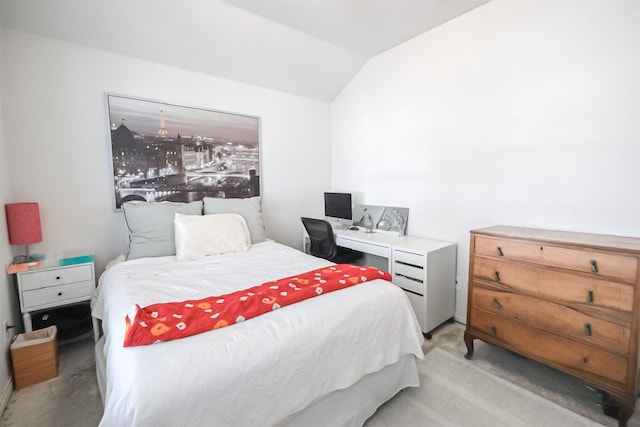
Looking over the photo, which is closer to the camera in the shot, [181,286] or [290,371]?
[290,371]

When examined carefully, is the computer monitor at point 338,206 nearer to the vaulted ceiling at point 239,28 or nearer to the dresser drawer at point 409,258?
the dresser drawer at point 409,258

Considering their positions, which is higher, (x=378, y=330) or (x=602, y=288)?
(x=602, y=288)

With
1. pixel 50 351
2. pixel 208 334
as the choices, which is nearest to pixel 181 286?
pixel 208 334

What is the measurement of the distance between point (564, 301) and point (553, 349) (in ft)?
1.00

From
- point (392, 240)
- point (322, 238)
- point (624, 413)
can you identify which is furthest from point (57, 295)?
point (624, 413)

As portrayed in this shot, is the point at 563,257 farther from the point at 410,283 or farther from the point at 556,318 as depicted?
the point at 410,283

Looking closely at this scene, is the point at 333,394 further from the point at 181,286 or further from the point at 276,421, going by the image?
the point at 181,286

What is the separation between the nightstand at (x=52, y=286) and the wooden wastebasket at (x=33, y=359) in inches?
7.5

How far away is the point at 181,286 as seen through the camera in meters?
1.59

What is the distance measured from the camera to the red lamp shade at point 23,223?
184cm

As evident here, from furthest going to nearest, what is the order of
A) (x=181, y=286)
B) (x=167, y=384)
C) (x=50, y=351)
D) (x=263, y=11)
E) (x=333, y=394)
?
(x=263, y=11) → (x=50, y=351) → (x=181, y=286) → (x=333, y=394) → (x=167, y=384)

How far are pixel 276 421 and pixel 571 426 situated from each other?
61.3 inches

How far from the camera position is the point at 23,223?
6.12 feet

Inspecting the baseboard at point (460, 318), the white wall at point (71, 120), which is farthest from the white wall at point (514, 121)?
the white wall at point (71, 120)
